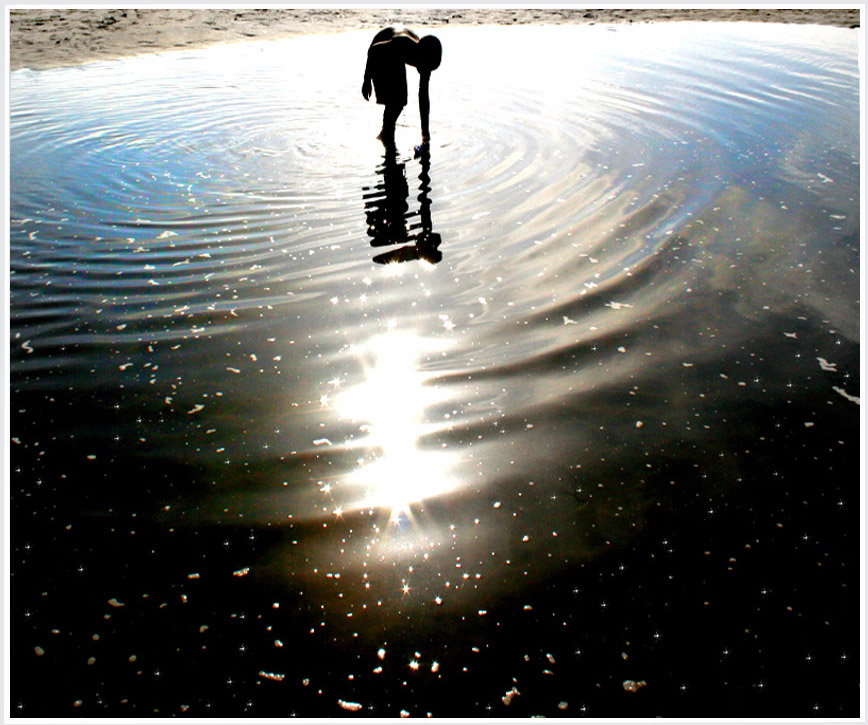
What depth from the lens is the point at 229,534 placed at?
8.66 feet

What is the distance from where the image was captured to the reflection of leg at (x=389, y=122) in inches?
282

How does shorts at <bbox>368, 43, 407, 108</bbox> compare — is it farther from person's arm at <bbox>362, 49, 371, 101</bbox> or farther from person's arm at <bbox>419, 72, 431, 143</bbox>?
person's arm at <bbox>419, 72, 431, 143</bbox>

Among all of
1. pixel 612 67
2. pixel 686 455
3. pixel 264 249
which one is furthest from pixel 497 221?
pixel 612 67

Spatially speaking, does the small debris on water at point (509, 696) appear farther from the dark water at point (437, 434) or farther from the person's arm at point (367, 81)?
the person's arm at point (367, 81)

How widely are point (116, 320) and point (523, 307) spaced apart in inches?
107

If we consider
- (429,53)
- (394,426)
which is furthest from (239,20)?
(394,426)

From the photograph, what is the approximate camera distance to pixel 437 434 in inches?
124

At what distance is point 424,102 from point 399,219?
224cm

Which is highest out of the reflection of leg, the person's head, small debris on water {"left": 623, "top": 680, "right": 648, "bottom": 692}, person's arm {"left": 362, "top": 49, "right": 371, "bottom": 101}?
the person's head

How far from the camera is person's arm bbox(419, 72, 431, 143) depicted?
686cm

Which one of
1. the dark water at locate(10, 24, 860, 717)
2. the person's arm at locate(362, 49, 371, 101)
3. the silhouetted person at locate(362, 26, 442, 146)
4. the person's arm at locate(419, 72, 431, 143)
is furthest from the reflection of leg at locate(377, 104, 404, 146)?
the dark water at locate(10, 24, 860, 717)

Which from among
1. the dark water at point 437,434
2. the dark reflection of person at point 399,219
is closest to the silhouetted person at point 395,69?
the dark water at point 437,434

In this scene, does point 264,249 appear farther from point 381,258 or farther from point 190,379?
point 190,379

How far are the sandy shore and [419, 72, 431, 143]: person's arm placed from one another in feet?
30.1
